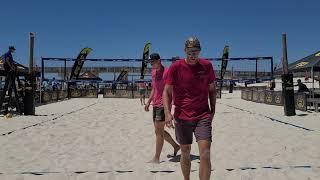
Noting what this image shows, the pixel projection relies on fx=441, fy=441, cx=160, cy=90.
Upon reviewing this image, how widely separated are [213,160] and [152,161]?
78cm

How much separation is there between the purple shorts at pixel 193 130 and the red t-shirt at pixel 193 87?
0.04m

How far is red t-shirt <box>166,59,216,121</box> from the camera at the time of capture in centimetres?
380

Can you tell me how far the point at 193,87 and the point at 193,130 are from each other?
373mm

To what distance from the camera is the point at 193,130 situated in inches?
151

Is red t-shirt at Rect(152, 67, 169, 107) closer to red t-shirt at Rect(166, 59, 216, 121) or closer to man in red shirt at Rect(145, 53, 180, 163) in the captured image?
man in red shirt at Rect(145, 53, 180, 163)

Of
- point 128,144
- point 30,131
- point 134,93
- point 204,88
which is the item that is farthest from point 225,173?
point 134,93

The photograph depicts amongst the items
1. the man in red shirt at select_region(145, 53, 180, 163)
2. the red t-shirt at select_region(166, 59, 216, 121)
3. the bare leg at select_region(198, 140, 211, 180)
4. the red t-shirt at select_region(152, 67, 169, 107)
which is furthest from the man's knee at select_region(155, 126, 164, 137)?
the bare leg at select_region(198, 140, 211, 180)

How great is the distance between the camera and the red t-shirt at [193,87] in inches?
150

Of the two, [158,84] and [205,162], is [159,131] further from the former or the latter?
[205,162]

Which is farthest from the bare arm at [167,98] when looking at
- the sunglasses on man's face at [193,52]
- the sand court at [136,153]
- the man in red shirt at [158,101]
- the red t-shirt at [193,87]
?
the man in red shirt at [158,101]

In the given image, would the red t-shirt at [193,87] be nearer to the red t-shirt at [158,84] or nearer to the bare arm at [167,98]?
the bare arm at [167,98]

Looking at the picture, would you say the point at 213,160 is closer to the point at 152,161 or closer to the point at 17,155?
the point at 152,161

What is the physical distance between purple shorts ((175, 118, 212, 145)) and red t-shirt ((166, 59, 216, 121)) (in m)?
0.04

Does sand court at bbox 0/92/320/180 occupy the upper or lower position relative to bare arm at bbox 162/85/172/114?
lower
